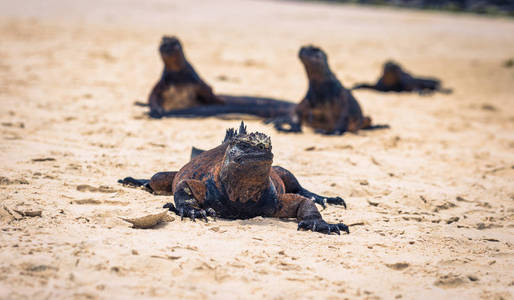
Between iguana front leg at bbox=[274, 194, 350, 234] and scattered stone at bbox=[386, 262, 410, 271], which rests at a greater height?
iguana front leg at bbox=[274, 194, 350, 234]

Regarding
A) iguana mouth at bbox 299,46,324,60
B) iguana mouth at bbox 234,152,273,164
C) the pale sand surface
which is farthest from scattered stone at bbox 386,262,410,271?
iguana mouth at bbox 299,46,324,60

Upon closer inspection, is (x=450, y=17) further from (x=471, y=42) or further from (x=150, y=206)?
(x=150, y=206)

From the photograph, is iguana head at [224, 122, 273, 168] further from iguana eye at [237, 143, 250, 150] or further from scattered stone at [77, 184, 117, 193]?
scattered stone at [77, 184, 117, 193]

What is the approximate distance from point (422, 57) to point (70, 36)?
351 inches

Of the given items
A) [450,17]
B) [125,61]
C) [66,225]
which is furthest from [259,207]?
[450,17]

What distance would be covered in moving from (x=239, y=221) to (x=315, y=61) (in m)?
4.16

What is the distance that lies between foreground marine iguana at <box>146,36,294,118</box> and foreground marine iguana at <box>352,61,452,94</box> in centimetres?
330

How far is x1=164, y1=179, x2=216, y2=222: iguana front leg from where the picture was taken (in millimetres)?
3738

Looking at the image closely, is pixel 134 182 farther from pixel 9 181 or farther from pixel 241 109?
pixel 241 109

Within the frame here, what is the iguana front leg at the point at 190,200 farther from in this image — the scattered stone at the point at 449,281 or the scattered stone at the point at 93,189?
the scattered stone at the point at 449,281

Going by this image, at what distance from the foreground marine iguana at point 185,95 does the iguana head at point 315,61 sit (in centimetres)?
67

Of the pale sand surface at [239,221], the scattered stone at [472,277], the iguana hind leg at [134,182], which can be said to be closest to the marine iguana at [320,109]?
the pale sand surface at [239,221]

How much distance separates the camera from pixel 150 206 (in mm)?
3945

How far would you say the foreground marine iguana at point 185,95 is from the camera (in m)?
7.87
